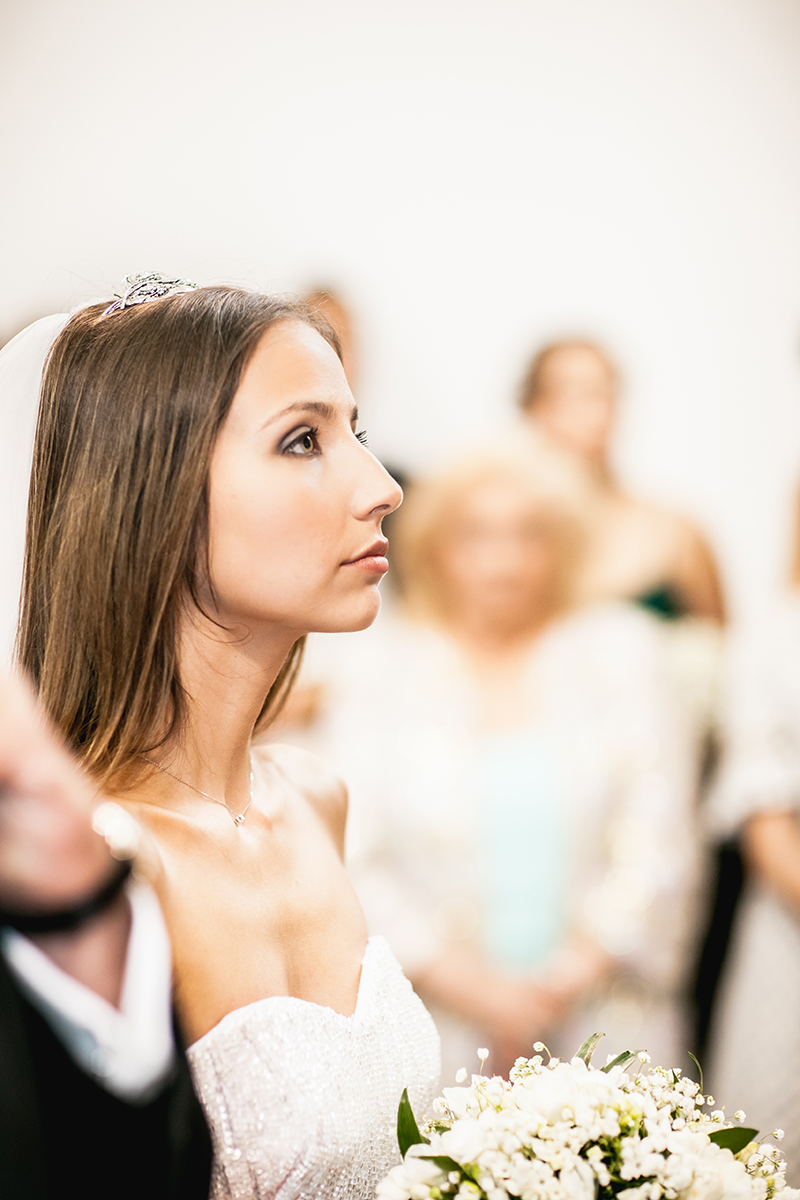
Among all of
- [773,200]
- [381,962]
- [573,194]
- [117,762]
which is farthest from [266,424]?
[773,200]

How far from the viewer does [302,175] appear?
310 centimetres

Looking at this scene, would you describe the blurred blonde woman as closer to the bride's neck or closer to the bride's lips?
the bride's neck

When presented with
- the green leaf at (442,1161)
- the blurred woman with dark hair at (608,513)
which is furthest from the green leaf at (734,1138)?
the blurred woman with dark hair at (608,513)

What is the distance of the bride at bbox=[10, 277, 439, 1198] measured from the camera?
3.72 ft

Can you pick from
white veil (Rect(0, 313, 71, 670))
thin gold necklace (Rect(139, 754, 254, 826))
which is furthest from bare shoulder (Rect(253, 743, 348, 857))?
white veil (Rect(0, 313, 71, 670))

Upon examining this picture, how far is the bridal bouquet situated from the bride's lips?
0.63m

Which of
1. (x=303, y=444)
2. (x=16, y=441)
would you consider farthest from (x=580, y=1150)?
(x=16, y=441)

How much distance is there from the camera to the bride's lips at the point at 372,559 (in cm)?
128

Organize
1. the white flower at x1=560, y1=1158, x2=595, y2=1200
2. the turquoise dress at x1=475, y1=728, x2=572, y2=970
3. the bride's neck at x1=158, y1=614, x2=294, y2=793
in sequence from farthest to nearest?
the turquoise dress at x1=475, y1=728, x2=572, y2=970
the bride's neck at x1=158, y1=614, x2=294, y2=793
the white flower at x1=560, y1=1158, x2=595, y2=1200

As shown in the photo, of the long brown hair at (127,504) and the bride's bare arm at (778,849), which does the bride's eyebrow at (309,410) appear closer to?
the long brown hair at (127,504)

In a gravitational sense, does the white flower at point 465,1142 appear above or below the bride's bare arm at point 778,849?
above

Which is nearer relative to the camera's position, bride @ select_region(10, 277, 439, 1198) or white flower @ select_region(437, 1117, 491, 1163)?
white flower @ select_region(437, 1117, 491, 1163)

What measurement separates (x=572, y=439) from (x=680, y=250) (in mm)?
719

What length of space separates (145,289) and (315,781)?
0.86 metres
